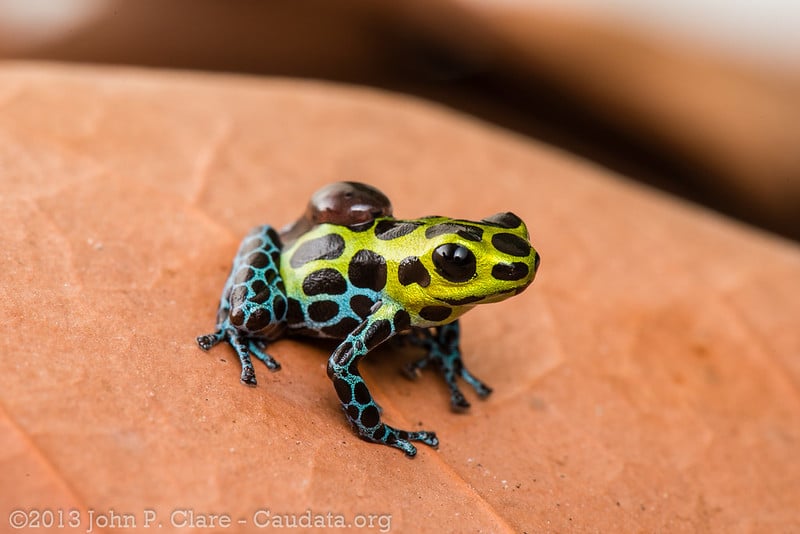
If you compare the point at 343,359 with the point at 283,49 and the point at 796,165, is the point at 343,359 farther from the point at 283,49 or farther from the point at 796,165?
the point at 283,49

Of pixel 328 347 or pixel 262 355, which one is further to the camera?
pixel 328 347

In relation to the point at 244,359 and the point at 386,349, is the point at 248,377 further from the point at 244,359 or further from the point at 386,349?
the point at 386,349

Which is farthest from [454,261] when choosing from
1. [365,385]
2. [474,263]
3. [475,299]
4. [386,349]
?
[386,349]

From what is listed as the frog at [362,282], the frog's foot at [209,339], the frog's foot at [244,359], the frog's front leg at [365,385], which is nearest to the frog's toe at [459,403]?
the frog at [362,282]

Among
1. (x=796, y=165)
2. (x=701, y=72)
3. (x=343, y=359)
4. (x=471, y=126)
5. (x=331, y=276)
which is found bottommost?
(x=343, y=359)

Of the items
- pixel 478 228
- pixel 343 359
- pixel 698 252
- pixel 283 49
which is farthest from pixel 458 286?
pixel 283 49

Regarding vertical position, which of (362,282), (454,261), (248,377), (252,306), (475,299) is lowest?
(248,377)

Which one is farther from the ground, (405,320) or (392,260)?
(392,260)
